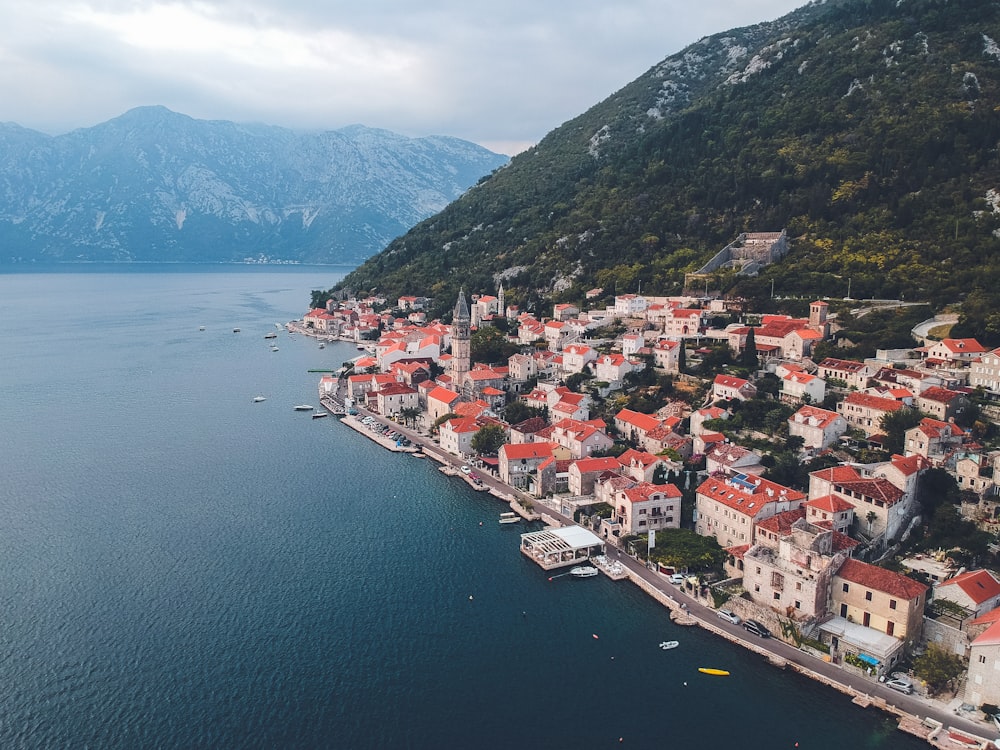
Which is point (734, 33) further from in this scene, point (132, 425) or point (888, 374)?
point (132, 425)

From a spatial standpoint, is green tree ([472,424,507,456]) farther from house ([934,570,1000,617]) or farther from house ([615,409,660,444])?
house ([934,570,1000,617])

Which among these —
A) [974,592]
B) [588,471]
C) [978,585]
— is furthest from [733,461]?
[974,592]

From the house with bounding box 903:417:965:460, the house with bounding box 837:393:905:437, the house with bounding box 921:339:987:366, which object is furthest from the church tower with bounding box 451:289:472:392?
the house with bounding box 903:417:965:460

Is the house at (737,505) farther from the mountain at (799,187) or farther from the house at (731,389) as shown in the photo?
the mountain at (799,187)

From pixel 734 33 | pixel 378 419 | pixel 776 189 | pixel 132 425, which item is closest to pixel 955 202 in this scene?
pixel 776 189

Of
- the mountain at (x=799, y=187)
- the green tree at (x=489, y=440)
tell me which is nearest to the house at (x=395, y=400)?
the green tree at (x=489, y=440)

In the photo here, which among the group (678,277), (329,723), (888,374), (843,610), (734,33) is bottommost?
(329,723)

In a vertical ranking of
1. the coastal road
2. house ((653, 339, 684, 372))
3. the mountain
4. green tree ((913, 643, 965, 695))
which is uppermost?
the mountain
